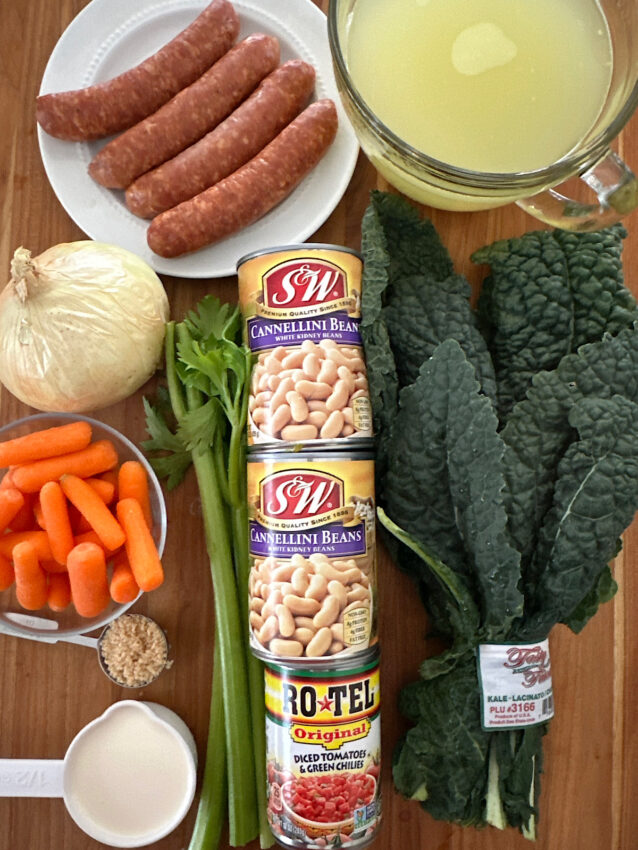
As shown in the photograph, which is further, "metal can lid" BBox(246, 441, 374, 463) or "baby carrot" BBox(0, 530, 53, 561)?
"baby carrot" BBox(0, 530, 53, 561)

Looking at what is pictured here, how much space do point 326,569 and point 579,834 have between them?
621 mm

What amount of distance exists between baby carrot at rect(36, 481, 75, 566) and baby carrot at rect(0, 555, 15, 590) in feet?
0.27

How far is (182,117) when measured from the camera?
108 centimetres

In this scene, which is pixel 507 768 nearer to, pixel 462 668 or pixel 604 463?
pixel 462 668

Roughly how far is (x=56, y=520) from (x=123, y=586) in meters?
0.13

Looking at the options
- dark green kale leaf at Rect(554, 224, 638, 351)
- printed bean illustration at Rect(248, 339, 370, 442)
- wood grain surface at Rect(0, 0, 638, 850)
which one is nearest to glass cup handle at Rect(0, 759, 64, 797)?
wood grain surface at Rect(0, 0, 638, 850)

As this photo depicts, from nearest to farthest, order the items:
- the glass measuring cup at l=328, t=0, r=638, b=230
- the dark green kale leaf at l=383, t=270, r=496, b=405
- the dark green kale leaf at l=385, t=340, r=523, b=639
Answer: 1. the glass measuring cup at l=328, t=0, r=638, b=230
2. the dark green kale leaf at l=385, t=340, r=523, b=639
3. the dark green kale leaf at l=383, t=270, r=496, b=405

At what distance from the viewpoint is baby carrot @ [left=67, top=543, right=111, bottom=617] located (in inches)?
37.7

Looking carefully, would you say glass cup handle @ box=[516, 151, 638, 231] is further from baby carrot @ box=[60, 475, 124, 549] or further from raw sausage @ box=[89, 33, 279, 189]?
baby carrot @ box=[60, 475, 124, 549]

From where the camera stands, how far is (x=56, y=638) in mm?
1059

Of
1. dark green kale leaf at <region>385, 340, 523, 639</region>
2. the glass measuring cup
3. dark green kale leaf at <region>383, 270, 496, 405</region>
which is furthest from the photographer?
dark green kale leaf at <region>383, 270, 496, 405</region>

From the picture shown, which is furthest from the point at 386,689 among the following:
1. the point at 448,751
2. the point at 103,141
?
the point at 103,141

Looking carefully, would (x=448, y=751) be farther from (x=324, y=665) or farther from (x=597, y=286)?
(x=597, y=286)

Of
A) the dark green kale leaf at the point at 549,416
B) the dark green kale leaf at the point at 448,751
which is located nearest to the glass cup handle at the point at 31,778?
the dark green kale leaf at the point at 448,751
